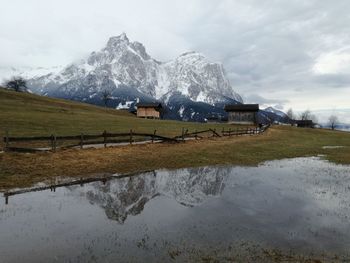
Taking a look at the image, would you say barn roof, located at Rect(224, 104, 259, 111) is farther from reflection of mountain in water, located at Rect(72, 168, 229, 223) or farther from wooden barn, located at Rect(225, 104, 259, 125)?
reflection of mountain in water, located at Rect(72, 168, 229, 223)

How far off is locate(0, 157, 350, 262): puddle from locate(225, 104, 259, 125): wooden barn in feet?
302

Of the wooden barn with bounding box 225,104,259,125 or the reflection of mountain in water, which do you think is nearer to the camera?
the reflection of mountain in water

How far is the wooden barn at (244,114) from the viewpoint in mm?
114312

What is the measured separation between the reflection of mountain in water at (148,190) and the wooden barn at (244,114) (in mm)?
90324

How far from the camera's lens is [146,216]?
50.4 ft

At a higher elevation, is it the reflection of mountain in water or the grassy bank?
the grassy bank

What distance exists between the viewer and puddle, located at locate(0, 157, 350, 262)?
11524 mm

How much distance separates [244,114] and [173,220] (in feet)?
343

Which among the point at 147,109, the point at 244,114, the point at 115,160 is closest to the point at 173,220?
the point at 115,160

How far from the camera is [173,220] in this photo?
1487 centimetres

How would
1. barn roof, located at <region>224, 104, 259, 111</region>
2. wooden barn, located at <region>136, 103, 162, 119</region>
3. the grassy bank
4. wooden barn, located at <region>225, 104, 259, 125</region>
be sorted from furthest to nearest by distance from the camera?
wooden barn, located at <region>136, 103, 162, 119</region>, wooden barn, located at <region>225, 104, 259, 125</region>, barn roof, located at <region>224, 104, 259, 111</region>, the grassy bank

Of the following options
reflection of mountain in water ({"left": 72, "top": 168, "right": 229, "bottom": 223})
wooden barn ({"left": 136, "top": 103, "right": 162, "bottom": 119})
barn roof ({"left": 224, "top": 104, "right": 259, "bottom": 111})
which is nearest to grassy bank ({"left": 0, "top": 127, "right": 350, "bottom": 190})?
reflection of mountain in water ({"left": 72, "top": 168, "right": 229, "bottom": 223})

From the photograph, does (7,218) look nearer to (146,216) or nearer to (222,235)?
(146,216)

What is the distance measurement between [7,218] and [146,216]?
590cm
